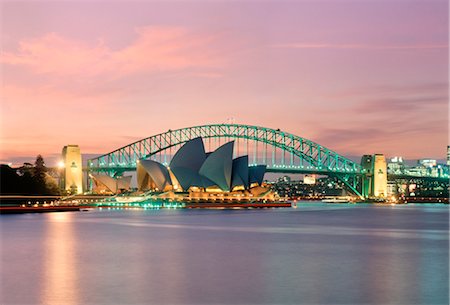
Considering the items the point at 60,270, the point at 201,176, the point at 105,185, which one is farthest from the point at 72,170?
the point at 60,270

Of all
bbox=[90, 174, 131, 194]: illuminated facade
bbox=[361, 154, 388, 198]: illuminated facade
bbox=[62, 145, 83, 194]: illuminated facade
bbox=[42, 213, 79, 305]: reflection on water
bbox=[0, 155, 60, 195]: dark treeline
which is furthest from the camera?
bbox=[361, 154, 388, 198]: illuminated facade

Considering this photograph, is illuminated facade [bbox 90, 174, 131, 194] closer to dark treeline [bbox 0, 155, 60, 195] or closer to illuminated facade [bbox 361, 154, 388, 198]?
dark treeline [bbox 0, 155, 60, 195]

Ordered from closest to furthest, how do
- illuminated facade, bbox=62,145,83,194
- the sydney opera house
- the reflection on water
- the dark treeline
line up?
the reflection on water
the dark treeline
the sydney opera house
illuminated facade, bbox=62,145,83,194

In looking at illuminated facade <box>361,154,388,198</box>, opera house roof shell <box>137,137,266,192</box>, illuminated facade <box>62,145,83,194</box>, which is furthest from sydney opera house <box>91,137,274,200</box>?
illuminated facade <box>361,154,388,198</box>

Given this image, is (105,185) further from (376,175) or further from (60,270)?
(60,270)

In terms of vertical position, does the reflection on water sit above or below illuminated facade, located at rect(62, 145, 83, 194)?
below

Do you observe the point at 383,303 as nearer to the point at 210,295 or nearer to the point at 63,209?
the point at 210,295

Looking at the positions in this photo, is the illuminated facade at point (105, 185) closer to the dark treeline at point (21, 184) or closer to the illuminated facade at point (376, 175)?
the dark treeline at point (21, 184)

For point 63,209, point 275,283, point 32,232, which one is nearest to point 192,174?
point 63,209
